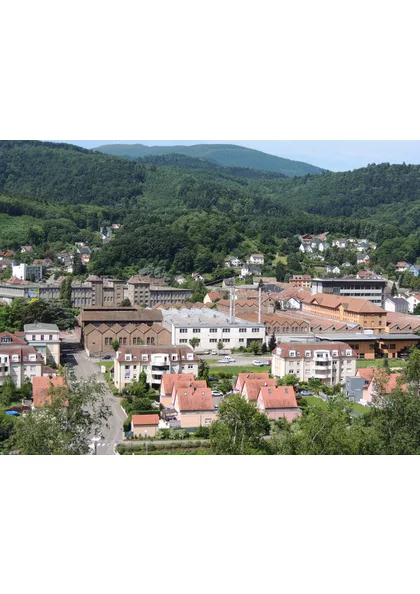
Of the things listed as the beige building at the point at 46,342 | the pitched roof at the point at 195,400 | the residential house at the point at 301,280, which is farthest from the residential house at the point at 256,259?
the pitched roof at the point at 195,400

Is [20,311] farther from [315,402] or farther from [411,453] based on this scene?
[411,453]

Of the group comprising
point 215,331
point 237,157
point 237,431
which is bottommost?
point 215,331

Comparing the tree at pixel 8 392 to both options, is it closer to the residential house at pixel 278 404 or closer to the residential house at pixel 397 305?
the residential house at pixel 278 404

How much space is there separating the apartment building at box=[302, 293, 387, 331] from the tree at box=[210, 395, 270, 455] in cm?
462

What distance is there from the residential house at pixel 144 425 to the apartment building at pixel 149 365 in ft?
3.23

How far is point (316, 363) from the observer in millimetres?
6227

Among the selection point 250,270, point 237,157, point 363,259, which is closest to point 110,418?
point 250,270

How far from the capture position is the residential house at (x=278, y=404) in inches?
200

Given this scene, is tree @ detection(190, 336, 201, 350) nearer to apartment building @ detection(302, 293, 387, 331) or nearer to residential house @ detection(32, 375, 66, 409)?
residential house @ detection(32, 375, 66, 409)

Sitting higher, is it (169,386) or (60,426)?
(60,426)

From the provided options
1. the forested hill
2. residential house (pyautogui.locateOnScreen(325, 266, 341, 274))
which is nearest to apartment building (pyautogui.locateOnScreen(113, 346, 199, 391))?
residential house (pyautogui.locateOnScreen(325, 266, 341, 274))

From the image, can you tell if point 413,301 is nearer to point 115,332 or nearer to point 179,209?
point 115,332

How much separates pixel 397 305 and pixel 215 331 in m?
4.80

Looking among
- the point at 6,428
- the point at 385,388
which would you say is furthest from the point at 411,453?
the point at 6,428
